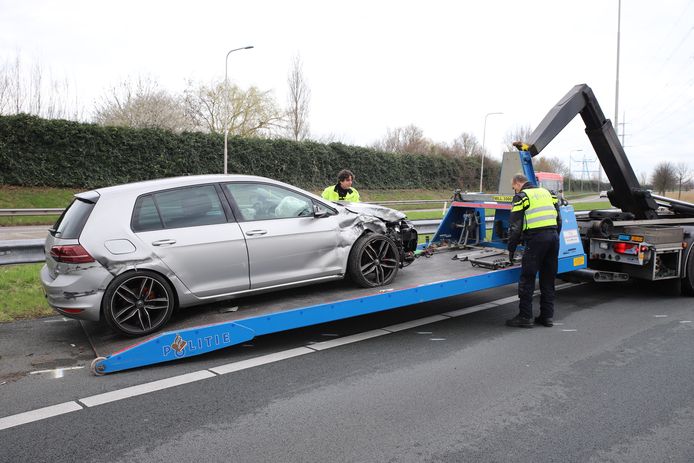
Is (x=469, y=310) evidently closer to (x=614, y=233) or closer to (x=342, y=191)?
(x=342, y=191)

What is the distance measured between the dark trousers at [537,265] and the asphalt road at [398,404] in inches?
15.3

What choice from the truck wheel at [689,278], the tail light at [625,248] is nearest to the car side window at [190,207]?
the tail light at [625,248]

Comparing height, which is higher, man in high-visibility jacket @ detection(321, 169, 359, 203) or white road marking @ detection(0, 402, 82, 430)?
man in high-visibility jacket @ detection(321, 169, 359, 203)

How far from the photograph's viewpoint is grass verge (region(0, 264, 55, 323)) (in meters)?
6.38

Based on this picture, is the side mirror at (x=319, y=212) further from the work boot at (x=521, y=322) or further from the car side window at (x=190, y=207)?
the work boot at (x=521, y=322)

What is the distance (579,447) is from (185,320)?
3496 mm

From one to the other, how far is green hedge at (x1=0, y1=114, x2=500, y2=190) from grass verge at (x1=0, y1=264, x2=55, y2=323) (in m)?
18.2

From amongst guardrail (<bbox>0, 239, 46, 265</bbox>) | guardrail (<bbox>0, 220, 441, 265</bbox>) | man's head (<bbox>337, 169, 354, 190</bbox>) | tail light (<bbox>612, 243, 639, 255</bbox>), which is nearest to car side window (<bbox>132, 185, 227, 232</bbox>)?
man's head (<bbox>337, 169, 354, 190</bbox>)

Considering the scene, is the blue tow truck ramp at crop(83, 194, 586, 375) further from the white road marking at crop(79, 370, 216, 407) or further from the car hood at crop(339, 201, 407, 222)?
the car hood at crop(339, 201, 407, 222)

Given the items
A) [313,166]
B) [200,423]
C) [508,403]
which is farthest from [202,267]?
[313,166]

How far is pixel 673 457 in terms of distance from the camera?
3285mm

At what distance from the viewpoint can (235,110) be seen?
134 ft

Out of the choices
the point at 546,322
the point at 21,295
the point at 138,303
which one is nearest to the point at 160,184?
the point at 138,303

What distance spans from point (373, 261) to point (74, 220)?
9.90 feet
